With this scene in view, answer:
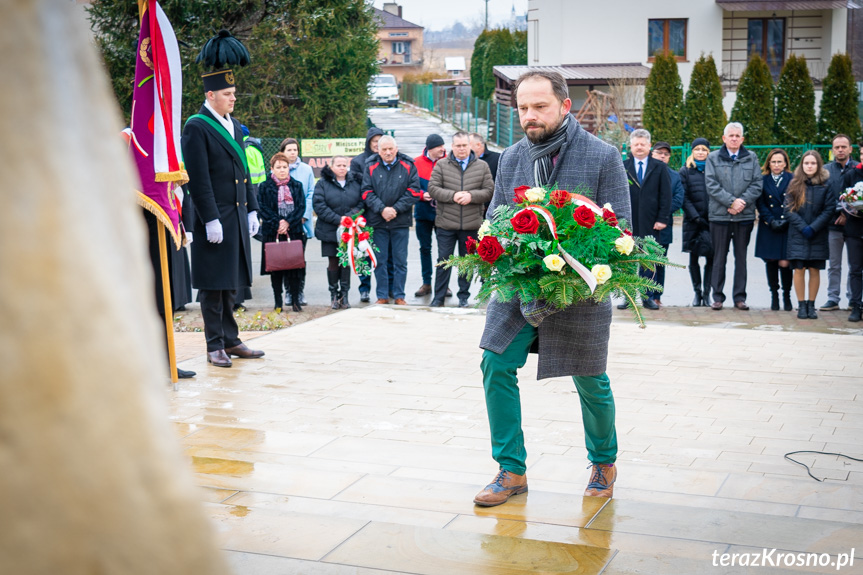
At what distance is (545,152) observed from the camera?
160 inches

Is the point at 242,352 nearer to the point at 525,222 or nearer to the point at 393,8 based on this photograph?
the point at 525,222

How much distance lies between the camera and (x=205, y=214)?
22.6 ft

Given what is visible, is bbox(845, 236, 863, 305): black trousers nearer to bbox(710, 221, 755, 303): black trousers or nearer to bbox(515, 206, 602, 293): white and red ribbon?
bbox(710, 221, 755, 303): black trousers

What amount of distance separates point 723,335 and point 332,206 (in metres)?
4.96

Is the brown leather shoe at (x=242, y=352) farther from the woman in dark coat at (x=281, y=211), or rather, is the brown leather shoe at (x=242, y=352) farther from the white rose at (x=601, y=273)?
the white rose at (x=601, y=273)

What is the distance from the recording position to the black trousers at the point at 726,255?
10.8 meters

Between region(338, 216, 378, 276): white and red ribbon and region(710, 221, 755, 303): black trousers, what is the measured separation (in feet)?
12.9

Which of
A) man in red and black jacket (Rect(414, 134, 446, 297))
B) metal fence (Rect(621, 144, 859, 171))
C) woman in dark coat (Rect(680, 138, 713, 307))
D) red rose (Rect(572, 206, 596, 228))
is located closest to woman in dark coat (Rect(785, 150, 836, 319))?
woman in dark coat (Rect(680, 138, 713, 307))

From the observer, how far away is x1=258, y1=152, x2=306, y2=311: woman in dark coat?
11.1m

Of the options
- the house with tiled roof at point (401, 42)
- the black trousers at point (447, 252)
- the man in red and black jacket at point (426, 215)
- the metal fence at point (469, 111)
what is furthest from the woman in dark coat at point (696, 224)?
the house with tiled roof at point (401, 42)

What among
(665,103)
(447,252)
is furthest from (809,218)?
(665,103)

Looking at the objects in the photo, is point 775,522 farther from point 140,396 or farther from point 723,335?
point 723,335

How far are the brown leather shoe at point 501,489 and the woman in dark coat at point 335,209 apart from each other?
729 centimetres

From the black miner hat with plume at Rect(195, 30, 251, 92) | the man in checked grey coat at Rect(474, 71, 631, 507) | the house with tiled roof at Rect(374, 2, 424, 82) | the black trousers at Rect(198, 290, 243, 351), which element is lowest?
the black trousers at Rect(198, 290, 243, 351)
